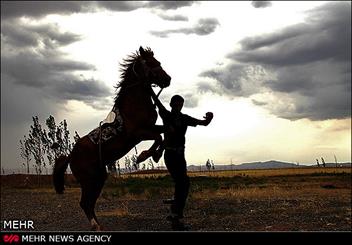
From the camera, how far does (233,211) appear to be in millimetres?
14086

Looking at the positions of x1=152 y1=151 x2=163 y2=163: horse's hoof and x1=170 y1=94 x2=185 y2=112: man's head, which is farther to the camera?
x1=170 y1=94 x2=185 y2=112: man's head

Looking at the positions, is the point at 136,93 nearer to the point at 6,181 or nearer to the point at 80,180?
the point at 80,180

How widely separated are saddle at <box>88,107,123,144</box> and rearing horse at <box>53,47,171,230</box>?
0.05 metres

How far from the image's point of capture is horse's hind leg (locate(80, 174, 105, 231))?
6.02 metres

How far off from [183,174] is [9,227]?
7.72 ft

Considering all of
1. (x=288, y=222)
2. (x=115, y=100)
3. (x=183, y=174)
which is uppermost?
(x=115, y=100)

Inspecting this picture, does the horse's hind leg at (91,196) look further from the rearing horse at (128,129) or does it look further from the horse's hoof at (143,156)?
the horse's hoof at (143,156)

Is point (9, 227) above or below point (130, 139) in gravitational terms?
below

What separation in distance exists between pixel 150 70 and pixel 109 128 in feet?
3.40

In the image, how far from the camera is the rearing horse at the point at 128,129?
5438 mm
